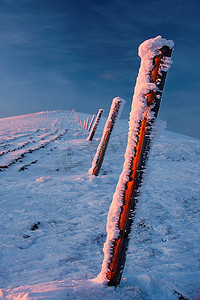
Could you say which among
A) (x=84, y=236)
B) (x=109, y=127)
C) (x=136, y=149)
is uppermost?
(x=109, y=127)

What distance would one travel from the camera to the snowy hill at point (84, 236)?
6.21 feet

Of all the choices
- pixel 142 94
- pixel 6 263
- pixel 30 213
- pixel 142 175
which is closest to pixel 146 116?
pixel 142 94

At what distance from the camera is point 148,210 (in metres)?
3.81

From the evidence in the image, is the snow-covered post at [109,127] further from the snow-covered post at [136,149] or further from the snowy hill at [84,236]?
the snow-covered post at [136,149]

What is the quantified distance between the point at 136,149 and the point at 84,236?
5.80 feet

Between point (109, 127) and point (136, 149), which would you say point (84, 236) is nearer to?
point (136, 149)

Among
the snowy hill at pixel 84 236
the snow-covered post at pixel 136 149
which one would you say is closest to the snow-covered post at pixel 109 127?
the snowy hill at pixel 84 236

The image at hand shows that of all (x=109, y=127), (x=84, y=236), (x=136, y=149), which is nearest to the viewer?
(x=136, y=149)

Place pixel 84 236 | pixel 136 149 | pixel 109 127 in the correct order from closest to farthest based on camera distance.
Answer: pixel 136 149, pixel 84 236, pixel 109 127

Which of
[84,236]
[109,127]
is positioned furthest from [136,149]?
[109,127]

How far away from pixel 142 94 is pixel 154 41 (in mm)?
422

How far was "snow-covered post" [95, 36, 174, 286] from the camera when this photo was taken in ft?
5.62

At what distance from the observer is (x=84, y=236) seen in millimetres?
2939

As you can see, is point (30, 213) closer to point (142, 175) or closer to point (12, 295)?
point (12, 295)
